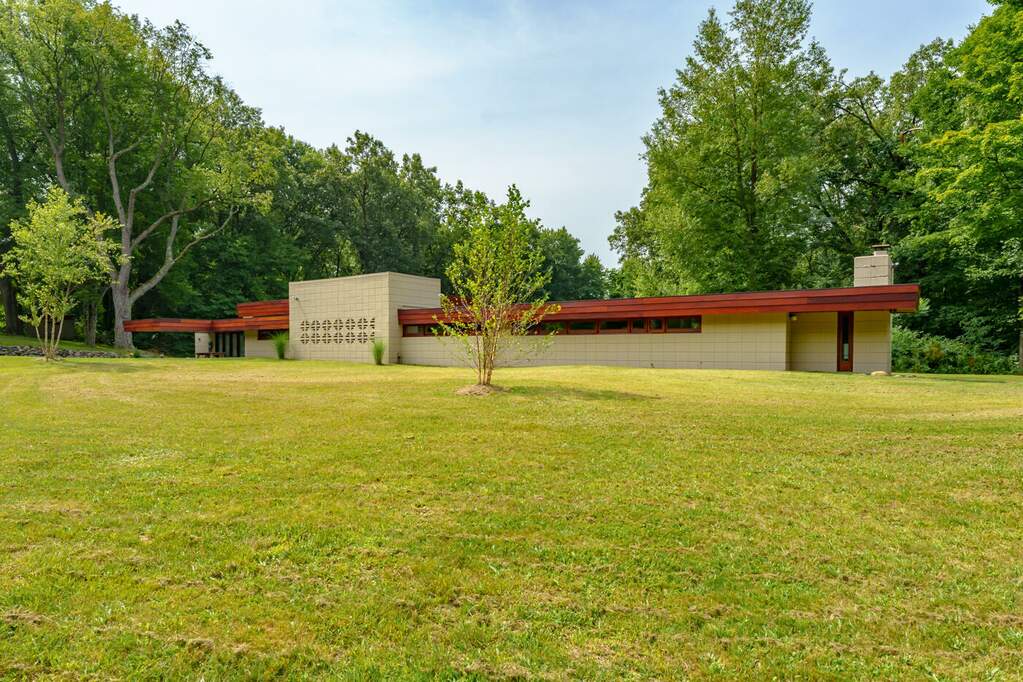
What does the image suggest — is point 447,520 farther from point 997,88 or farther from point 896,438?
point 997,88

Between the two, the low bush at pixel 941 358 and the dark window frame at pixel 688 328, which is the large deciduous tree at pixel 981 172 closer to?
the low bush at pixel 941 358

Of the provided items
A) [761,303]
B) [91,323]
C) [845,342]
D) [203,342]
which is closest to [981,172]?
[845,342]

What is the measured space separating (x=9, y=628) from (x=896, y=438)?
31.2 ft

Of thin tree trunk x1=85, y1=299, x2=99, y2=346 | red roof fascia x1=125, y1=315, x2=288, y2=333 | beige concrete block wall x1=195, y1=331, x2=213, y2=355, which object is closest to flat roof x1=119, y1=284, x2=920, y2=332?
red roof fascia x1=125, y1=315, x2=288, y2=333

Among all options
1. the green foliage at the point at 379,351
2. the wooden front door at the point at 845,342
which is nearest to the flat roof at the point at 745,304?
the wooden front door at the point at 845,342

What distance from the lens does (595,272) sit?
72188 mm

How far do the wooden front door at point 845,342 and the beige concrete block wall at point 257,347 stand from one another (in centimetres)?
3068

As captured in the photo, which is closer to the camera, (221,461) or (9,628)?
(9,628)

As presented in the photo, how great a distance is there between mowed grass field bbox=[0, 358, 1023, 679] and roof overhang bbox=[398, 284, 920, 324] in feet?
38.0

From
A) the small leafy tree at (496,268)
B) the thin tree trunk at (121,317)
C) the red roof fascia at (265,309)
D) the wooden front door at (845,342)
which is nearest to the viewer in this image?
the small leafy tree at (496,268)

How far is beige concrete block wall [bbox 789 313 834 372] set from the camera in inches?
836

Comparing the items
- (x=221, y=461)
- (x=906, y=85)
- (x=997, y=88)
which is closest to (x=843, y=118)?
(x=906, y=85)

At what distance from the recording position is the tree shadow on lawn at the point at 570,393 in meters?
11.6

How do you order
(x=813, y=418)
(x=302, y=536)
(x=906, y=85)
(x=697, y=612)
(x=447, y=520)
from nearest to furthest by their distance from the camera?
(x=697, y=612) < (x=302, y=536) < (x=447, y=520) < (x=813, y=418) < (x=906, y=85)
